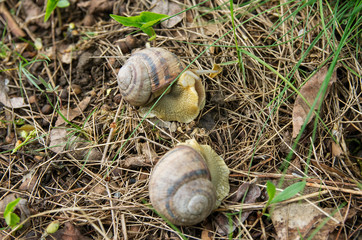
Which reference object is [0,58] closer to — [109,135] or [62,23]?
[62,23]

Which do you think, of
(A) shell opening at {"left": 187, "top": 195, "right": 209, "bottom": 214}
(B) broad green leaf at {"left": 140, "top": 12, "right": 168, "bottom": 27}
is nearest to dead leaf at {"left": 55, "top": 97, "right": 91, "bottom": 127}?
(B) broad green leaf at {"left": 140, "top": 12, "right": 168, "bottom": 27}

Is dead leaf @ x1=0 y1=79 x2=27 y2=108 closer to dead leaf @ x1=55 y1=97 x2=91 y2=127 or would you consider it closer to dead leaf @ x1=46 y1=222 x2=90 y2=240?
dead leaf @ x1=55 y1=97 x2=91 y2=127

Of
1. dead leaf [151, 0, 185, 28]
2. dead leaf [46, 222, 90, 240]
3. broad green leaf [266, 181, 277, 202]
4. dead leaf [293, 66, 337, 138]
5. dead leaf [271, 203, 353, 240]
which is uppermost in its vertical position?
A: dead leaf [151, 0, 185, 28]

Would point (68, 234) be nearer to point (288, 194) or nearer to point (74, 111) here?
point (74, 111)

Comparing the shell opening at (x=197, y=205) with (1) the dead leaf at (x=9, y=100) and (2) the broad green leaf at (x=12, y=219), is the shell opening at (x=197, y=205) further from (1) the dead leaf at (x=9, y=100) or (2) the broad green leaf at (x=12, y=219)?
(1) the dead leaf at (x=9, y=100)

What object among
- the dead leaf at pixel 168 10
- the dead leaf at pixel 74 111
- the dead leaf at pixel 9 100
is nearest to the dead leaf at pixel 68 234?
the dead leaf at pixel 74 111

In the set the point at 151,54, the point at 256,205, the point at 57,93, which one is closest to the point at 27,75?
the point at 57,93

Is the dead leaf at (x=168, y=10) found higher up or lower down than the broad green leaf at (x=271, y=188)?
higher up
